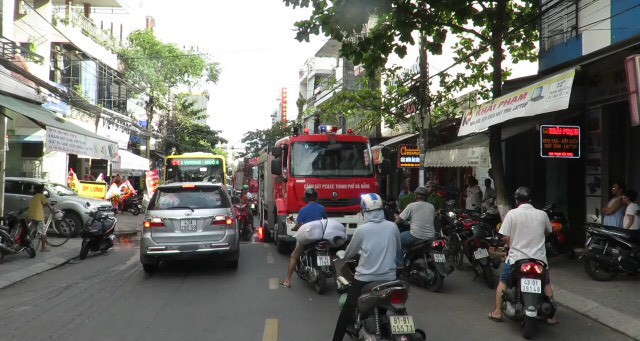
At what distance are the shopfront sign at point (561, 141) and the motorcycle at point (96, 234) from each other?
9.79 metres

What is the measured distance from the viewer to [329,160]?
12914mm

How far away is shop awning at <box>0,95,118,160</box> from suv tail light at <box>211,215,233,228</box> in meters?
5.89

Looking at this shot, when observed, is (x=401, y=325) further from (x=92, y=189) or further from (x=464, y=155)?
(x=92, y=189)

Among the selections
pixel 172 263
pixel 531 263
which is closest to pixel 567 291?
pixel 531 263

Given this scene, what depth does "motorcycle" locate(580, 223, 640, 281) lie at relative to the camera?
8617mm

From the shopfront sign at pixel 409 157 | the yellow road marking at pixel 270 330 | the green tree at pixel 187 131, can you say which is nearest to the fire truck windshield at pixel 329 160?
the shopfront sign at pixel 409 157

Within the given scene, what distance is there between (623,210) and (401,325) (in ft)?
22.9

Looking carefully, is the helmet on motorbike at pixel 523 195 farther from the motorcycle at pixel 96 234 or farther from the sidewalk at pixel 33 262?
the motorcycle at pixel 96 234

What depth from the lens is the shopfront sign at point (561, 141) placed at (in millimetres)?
11336

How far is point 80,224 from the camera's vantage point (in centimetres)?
1711

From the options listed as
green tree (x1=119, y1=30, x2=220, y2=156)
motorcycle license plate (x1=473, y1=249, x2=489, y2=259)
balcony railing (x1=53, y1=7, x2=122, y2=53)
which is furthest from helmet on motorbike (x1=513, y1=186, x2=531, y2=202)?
green tree (x1=119, y1=30, x2=220, y2=156)

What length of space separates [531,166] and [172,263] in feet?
32.4

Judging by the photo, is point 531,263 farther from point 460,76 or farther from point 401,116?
point 401,116

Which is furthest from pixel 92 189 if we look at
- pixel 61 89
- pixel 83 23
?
pixel 83 23
